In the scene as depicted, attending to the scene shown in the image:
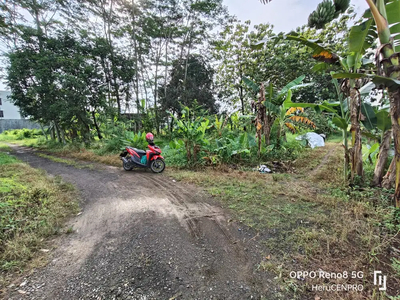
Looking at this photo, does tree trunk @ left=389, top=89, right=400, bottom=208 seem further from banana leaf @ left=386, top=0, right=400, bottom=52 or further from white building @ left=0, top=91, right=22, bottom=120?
white building @ left=0, top=91, right=22, bottom=120

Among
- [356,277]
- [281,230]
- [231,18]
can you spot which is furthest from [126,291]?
[231,18]

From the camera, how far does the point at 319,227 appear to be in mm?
2250

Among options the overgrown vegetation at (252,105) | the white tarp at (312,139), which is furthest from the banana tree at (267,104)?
the white tarp at (312,139)

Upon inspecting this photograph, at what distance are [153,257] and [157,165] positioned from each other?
3.52 meters

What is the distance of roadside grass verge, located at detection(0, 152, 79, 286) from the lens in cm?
177

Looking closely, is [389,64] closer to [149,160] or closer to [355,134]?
[355,134]

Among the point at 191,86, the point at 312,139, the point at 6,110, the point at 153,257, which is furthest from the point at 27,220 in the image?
the point at 6,110

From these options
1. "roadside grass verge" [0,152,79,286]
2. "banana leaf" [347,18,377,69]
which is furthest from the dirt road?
"banana leaf" [347,18,377,69]

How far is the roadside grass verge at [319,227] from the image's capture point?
159 centimetres

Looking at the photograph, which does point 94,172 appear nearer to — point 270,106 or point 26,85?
point 270,106

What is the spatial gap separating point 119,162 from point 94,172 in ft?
3.78

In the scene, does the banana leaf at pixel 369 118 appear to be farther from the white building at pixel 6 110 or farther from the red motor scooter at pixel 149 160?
the white building at pixel 6 110

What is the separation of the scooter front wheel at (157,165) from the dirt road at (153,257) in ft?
6.56

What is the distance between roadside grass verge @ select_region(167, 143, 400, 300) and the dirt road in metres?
0.25
